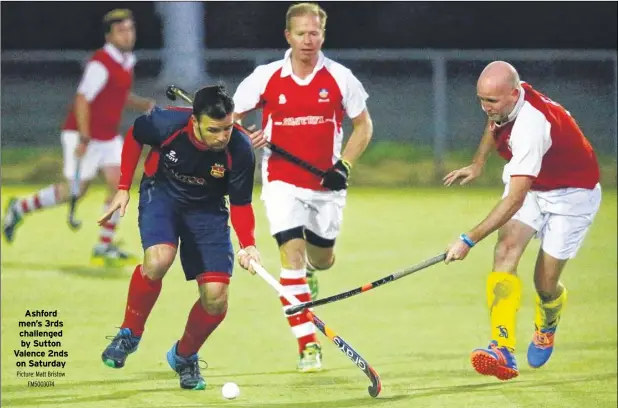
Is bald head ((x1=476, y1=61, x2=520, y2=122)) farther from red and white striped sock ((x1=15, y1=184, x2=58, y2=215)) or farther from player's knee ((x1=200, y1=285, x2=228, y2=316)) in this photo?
red and white striped sock ((x1=15, y1=184, x2=58, y2=215))

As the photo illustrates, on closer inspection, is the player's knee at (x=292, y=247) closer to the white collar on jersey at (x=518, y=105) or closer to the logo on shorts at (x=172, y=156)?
the logo on shorts at (x=172, y=156)

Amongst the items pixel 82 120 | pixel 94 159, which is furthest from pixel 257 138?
pixel 94 159

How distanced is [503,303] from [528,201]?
678mm

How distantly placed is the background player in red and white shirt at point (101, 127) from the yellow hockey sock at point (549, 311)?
462 centimetres

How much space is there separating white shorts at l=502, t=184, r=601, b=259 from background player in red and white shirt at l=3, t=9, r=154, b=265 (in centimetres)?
487

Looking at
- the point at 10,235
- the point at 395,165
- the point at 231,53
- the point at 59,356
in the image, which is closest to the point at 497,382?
the point at 59,356

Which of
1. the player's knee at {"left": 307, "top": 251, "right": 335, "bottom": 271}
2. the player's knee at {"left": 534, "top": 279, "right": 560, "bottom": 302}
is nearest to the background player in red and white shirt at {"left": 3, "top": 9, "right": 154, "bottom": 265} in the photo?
the player's knee at {"left": 307, "top": 251, "right": 335, "bottom": 271}

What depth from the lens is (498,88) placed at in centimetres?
693

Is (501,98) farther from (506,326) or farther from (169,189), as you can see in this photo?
(169,189)

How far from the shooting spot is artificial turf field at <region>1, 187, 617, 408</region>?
7254 mm

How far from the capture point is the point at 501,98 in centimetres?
696

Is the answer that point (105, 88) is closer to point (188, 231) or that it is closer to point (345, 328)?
point (345, 328)

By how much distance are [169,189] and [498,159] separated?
11930mm

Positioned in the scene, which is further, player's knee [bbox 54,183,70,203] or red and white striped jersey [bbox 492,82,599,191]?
player's knee [bbox 54,183,70,203]
